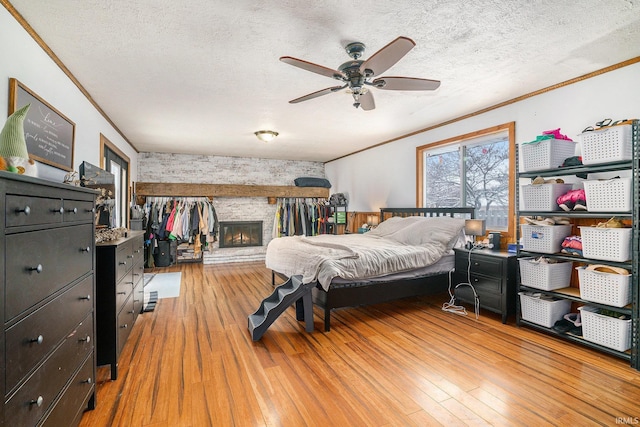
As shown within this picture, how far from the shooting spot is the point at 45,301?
1215mm

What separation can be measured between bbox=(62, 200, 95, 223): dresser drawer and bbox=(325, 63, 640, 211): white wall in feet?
13.5

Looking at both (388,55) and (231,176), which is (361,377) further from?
(231,176)

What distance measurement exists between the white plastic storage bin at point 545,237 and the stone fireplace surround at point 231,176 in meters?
5.67

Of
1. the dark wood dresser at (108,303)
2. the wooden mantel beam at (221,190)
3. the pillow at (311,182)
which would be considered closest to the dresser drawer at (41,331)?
the dark wood dresser at (108,303)

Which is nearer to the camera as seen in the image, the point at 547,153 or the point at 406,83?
the point at 406,83

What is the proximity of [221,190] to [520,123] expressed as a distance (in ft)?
18.7

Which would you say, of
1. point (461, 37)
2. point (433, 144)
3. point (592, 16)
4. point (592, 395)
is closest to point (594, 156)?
point (592, 16)

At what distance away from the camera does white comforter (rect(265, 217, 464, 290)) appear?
313 centimetres

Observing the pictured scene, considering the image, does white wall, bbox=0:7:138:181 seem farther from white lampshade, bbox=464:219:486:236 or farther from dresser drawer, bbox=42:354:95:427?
white lampshade, bbox=464:219:486:236

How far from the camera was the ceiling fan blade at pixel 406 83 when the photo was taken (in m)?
2.38

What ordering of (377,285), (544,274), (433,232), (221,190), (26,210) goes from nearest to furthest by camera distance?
(26,210) < (544,274) < (377,285) < (433,232) < (221,190)

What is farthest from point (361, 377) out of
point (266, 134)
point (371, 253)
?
point (266, 134)

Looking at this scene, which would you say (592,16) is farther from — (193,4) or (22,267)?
(22,267)

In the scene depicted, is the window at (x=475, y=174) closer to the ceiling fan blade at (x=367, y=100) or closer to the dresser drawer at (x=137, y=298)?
the ceiling fan blade at (x=367, y=100)
